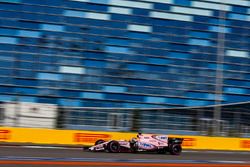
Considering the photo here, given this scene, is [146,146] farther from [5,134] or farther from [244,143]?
[244,143]

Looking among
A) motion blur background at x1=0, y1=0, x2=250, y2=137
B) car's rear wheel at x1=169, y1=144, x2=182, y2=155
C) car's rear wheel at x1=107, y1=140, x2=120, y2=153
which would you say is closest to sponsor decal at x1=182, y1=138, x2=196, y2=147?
car's rear wheel at x1=169, y1=144, x2=182, y2=155

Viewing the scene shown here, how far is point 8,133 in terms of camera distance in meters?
18.4

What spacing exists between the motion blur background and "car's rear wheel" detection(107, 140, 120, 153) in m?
22.3

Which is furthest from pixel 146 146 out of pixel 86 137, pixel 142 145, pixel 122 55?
pixel 122 55

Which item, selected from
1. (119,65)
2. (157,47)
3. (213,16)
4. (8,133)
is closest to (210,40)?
(213,16)

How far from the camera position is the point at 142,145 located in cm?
1540

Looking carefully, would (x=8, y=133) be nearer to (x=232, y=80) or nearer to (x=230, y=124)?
(x=230, y=124)

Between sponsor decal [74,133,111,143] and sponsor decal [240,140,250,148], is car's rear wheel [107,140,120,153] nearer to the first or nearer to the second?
sponsor decal [74,133,111,143]

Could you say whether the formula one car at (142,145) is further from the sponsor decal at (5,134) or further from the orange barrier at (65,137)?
the sponsor decal at (5,134)

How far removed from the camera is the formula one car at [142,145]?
14766 millimetres

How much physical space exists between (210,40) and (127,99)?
1098 centimetres

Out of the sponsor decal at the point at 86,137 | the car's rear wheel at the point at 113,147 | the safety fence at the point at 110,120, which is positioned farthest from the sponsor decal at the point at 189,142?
the car's rear wheel at the point at 113,147

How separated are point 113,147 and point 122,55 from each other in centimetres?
2720

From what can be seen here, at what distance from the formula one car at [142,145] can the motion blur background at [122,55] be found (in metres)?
21.2
